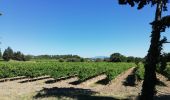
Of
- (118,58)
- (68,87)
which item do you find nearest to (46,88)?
(68,87)

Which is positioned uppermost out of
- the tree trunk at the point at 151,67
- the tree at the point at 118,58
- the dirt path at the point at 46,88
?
the tree at the point at 118,58

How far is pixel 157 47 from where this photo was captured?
712 inches

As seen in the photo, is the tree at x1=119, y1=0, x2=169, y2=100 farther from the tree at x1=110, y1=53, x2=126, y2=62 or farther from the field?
the tree at x1=110, y1=53, x2=126, y2=62

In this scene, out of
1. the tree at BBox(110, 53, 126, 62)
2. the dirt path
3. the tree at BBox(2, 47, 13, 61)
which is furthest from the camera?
the tree at BBox(110, 53, 126, 62)

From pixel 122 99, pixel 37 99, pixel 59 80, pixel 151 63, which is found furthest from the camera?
pixel 59 80

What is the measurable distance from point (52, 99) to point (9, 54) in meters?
108

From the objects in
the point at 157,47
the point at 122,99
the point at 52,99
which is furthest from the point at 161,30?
the point at 52,99

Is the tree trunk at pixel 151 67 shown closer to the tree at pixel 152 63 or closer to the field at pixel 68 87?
the tree at pixel 152 63

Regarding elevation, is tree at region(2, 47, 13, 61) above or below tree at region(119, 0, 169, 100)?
above

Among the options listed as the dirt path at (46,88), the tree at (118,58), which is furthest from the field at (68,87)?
the tree at (118,58)

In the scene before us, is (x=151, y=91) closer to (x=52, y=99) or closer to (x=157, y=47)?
(x=157, y=47)

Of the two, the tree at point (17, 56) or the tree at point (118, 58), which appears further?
the tree at point (118, 58)

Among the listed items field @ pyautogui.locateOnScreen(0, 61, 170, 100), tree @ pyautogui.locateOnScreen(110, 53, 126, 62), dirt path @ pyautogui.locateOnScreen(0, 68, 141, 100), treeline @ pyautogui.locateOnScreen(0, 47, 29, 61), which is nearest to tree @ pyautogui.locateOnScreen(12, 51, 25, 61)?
treeline @ pyautogui.locateOnScreen(0, 47, 29, 61)

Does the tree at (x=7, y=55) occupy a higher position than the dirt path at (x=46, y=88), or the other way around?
the tree at (x=7, y=55)
